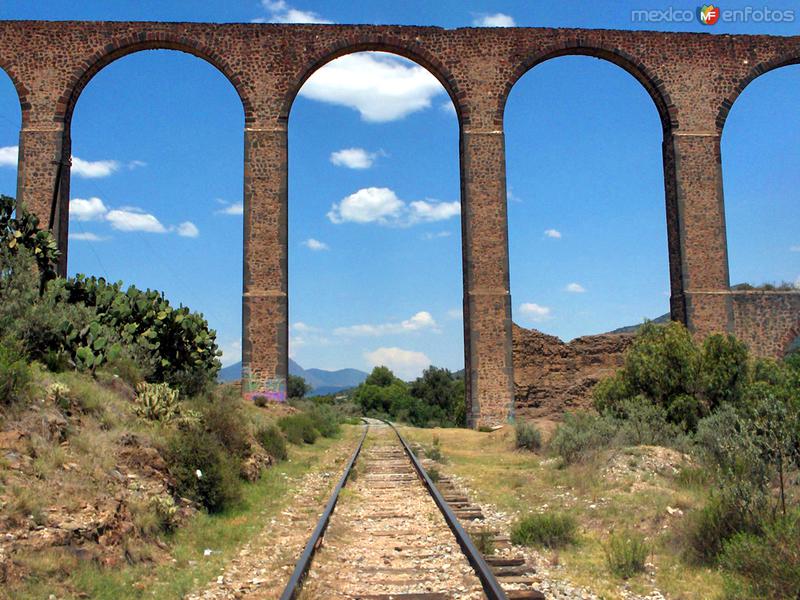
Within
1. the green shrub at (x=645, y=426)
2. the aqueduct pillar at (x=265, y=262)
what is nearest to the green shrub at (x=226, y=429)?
the green shrub at (x=645, y=426)

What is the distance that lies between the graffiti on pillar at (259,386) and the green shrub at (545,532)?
14.3 m

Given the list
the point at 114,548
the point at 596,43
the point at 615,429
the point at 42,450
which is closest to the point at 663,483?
the point at 615,429

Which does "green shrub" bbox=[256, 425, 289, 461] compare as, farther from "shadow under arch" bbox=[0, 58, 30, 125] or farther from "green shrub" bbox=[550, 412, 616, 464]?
"shadow under arch" bbox=[0, 58, 30, 125]

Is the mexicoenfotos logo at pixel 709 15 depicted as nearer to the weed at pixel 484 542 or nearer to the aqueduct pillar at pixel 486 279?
the aqueduct pillar at pixel 486 279

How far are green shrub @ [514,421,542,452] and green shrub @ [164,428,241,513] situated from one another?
25.0ft

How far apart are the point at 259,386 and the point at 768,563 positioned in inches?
657

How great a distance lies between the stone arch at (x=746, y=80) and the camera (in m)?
22.1

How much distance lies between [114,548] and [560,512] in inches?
170

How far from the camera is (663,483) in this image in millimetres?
8375

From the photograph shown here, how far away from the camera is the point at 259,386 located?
2019 cm

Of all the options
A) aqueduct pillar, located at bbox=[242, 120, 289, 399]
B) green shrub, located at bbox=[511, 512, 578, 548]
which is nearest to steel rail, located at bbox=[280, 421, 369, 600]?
green shrub, located at bbox=[511, 512, 578, 548]

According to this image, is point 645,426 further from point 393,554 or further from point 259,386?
point 259,386

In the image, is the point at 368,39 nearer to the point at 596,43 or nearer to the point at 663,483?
the point at 596,43

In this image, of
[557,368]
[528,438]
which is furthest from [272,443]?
[557,368]
